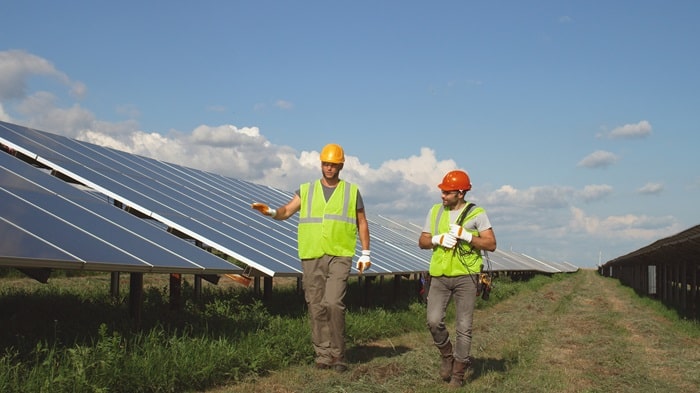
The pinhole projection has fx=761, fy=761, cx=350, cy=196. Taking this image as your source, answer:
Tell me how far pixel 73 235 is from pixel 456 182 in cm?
380

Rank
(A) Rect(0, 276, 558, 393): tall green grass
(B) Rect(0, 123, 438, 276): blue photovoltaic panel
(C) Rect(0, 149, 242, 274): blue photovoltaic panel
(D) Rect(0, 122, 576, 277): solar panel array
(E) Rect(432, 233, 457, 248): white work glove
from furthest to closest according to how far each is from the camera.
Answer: (B) Rect(0, 123, 438, 276): blue photovoltaic panel
(D) Rect(0, 122, 576, 277): solar panel array
(E) Rect(432, 233, 457, 248): white work glove
(C) Rect(0, 149, 242, 274): blue photovoltaic panel
(A) Rect(0, 276, 558, 393): tall green grass

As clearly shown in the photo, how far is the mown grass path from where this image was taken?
734 centimetres

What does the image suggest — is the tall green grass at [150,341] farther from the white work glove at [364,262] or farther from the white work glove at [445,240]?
the white work glove at [445,240]

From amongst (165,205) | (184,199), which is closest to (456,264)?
(165,205)

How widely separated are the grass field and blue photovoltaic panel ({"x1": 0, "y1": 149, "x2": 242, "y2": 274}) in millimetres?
685

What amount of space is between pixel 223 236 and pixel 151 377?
4607 mm

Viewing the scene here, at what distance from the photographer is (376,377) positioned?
762cm

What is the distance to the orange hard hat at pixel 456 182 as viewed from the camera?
25.5ft

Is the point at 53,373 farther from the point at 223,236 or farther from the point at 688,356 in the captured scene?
the point at 688,356

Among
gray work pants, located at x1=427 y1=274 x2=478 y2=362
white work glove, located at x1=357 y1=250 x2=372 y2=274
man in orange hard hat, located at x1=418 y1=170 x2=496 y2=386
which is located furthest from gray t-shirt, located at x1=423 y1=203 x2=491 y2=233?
white work glove, located at x1=357 y1=250 x2=372 y2=274

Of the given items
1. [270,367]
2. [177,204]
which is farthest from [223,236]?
[270,367]

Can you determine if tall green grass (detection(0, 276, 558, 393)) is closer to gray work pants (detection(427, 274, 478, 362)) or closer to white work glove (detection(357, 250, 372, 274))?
white work glove (detection(357, 250, 372, 274))

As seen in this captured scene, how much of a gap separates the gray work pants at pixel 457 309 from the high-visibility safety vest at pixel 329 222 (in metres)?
1.03

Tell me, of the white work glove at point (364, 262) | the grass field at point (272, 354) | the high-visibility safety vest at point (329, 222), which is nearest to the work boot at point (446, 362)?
the grass field at point (272, 354)
